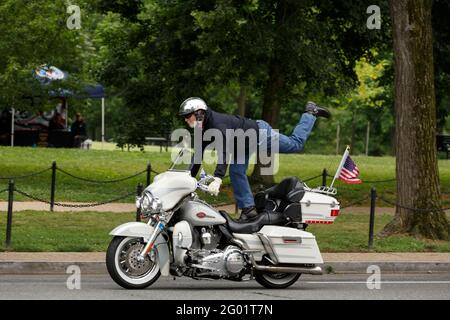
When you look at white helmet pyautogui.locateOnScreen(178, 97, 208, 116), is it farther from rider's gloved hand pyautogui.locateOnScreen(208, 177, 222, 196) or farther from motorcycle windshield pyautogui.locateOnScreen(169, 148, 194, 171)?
rider's gloved hand pyautogui.locateOnScreen(208, 177, 222, 196)

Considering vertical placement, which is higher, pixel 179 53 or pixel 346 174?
pixel 179 53

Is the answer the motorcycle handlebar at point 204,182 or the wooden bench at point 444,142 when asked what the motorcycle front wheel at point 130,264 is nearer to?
the motorcycle handlebar at point 204,182

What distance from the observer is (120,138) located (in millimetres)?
28703

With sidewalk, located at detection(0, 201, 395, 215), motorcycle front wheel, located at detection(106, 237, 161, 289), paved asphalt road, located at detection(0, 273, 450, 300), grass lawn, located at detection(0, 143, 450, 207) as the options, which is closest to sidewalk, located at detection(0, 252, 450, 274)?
paved asphalt road, located at detection(0, 273, 450, 300)

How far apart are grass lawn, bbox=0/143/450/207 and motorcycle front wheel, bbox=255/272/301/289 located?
37.1ft

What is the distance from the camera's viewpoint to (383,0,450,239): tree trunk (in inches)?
707

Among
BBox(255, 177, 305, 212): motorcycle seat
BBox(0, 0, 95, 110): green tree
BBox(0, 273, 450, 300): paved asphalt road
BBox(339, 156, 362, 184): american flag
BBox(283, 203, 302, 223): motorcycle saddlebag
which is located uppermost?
BBox(0, 0, 95, 110): green tree

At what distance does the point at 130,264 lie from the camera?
1187 cm

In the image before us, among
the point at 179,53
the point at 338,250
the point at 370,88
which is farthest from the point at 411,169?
the point at 370,88

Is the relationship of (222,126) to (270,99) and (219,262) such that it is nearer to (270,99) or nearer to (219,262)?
(219,262)

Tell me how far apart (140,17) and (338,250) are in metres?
12.6
